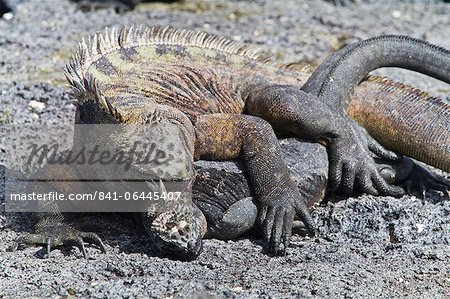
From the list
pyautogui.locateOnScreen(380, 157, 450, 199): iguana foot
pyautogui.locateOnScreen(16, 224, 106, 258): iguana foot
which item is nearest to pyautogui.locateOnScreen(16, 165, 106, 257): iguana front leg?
pyautogui.locateOnScreen(16, 224, 106, 258): iguana foot

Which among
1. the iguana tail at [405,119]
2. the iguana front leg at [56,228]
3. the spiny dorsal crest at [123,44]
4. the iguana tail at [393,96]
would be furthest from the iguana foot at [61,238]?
the iguana tail at [405,119]

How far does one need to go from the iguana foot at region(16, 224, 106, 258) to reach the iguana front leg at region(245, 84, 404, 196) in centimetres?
136

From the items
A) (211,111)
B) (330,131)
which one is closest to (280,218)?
(330,131)

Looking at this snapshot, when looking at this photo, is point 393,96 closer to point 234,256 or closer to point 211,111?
point 211,111

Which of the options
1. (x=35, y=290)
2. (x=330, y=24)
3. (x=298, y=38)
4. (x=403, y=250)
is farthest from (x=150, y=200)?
(x=330, y=24)

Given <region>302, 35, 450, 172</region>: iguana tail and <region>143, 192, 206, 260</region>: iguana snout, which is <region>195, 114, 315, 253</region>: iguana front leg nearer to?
<region>143, 192, 206, 260</region>: iguana snout

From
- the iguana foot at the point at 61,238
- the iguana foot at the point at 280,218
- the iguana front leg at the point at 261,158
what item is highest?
the iguana front leg at the point at 261,158

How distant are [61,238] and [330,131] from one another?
68.2 inches

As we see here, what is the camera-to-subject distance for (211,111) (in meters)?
5.16

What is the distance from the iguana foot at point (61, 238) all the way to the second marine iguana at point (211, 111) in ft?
0.04

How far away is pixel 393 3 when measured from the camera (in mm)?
10820

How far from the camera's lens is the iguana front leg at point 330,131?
5.00 m

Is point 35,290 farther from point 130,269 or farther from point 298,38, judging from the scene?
point 298,38

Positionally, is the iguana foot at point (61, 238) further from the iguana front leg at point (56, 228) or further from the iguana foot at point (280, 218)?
the iguana foot at point (280, 218)
